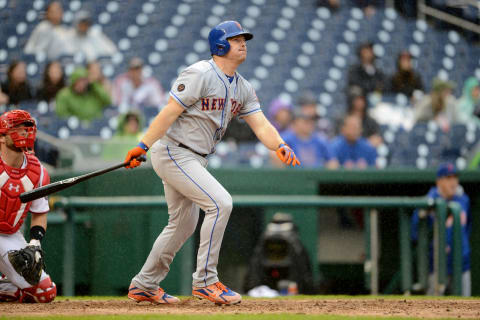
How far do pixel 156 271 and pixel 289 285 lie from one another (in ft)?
6.49

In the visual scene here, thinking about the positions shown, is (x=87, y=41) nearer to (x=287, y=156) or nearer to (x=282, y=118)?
(x=282, y=118)

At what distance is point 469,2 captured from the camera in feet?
42.7

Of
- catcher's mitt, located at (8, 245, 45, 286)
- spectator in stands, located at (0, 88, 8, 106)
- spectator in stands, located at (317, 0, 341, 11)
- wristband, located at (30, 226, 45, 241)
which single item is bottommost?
catcher's mitt, located at (8, 245, 45, 286)

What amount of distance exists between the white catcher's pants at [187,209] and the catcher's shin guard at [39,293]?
0.53m

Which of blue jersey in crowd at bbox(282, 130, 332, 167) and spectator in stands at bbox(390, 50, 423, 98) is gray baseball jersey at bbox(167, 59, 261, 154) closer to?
blue jersey in crowd at bbox(282, 130, 332, 167)

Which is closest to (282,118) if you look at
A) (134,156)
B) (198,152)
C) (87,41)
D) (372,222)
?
(372,222)

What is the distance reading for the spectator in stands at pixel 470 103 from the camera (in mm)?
11242

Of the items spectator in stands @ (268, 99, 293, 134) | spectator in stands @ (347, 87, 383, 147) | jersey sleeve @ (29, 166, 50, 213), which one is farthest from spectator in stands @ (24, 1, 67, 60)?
jersey sleeve @ (29, 166, 50, 213)

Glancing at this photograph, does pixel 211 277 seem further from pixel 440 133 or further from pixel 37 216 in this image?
pixel 440 133

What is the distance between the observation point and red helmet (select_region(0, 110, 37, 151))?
4352mm

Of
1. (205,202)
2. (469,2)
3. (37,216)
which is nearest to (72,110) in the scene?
(37,216)

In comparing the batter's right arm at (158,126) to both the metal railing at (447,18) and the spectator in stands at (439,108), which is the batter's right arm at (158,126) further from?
the metal railing at (447,18)

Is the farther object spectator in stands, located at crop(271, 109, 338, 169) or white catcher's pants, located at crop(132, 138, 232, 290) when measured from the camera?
spectator in stands, located at crop(271, 109, 338, 169)

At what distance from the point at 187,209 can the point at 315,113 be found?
4814 mm
